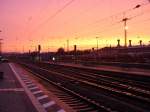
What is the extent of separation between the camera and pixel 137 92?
2044cm

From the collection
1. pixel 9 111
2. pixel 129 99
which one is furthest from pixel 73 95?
pixel 9 111

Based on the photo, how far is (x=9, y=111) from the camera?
46.6ft

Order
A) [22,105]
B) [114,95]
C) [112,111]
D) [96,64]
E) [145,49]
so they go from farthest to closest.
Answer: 1. [145,49]
2. [96,64]
3. [114,95]
4. [22,105]
5. [112,111]

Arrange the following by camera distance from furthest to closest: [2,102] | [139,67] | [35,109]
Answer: [139,67], [2,102], [35,109]

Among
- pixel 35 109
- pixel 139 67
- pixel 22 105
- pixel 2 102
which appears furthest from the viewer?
pixel 139 67

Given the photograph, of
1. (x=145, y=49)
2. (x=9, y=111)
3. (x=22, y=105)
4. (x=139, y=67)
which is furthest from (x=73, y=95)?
(x=145, y=49)

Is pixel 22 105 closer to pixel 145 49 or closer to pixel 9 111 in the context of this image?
pixel 9 111

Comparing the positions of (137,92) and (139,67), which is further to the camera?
(139,67)

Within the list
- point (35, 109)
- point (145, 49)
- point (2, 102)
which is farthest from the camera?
point (145, 49)

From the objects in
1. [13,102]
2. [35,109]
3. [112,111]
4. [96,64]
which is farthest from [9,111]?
[96,64]

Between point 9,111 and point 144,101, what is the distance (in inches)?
229

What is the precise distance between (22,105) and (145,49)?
3114 inches

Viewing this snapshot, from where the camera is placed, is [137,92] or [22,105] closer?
[22,105]

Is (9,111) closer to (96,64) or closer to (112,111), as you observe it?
(112,111)
